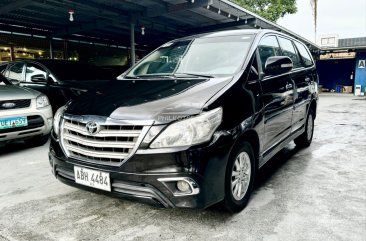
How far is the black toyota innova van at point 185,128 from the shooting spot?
2.03 metres

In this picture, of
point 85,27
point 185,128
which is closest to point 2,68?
point 85,27

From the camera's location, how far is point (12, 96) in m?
4.39

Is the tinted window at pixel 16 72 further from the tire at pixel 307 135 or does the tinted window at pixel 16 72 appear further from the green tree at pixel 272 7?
the green tree at pixel 272 7

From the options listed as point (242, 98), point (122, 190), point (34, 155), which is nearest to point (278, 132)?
point (242, 98)

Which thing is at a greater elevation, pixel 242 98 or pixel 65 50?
pixel 65 50

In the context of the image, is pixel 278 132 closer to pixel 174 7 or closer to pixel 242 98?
pixel 242 98

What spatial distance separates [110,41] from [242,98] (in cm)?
1590

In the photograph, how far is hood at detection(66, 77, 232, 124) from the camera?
209 cm

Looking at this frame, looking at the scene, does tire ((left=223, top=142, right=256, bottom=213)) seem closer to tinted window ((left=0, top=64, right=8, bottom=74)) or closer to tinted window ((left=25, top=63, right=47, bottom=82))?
tinted window ((left=25, top=63, right=47, bottom=82))

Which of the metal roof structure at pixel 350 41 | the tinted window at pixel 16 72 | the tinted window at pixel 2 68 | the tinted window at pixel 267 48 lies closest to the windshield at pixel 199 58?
the tinted window at pixel 267 48

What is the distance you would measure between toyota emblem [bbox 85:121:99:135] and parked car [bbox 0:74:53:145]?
2.63 meters

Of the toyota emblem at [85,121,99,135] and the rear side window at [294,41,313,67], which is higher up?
the rear side window at [294,41,313,67]

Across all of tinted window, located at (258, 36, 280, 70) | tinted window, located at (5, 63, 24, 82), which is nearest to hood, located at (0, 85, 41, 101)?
tinted window, located at (5, 63, 24, 82)

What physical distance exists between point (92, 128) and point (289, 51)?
2914 millimetres
